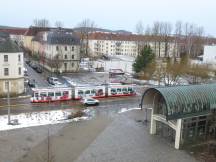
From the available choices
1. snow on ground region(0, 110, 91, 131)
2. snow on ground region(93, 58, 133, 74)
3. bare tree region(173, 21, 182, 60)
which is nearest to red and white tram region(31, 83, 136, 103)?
snow on ground region(0, 110, 91, 131)

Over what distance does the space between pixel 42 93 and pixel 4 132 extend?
11210 mm

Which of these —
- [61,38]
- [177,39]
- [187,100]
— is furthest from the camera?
[177,39]

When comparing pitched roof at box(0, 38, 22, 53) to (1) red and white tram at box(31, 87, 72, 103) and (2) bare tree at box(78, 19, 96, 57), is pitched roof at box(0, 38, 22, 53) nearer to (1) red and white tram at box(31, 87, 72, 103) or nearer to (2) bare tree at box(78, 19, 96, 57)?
(1) red and white tram at box(31, 87, 72, 103)

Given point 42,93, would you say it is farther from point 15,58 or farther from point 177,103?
point 177,103

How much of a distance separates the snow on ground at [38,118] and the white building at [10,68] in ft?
31.3

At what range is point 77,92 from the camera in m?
39.4

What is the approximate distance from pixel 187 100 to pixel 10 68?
25.8 metres

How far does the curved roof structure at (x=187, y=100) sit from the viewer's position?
2369 centimetres

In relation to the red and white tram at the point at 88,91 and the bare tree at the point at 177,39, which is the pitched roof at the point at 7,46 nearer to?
the red and white tram at the point at 88,91

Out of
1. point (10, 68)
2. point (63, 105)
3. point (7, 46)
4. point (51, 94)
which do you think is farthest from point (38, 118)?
point (7, 46)

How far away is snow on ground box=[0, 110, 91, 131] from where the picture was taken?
1126 inches

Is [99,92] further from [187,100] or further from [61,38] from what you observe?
[61,38]

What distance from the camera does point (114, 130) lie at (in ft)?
91.8

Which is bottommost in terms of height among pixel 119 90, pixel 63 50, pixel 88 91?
pixel 119 90
